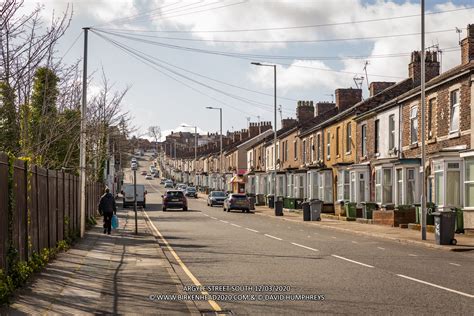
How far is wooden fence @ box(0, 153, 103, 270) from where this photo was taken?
11.0 metres

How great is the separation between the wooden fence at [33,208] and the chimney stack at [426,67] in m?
25.1

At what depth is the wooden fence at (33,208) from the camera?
11.0m

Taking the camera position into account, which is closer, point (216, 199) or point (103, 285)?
point (103, 285)

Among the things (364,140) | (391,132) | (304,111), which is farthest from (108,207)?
(304,111)

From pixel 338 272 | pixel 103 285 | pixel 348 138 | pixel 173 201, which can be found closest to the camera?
pixel 103 285

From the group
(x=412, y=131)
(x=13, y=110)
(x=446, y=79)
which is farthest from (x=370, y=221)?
(x=13, y=110)

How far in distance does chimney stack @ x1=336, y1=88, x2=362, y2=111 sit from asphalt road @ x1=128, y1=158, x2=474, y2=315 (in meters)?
31.5

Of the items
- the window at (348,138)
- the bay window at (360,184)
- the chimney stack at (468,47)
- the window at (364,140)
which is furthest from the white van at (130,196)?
the chimney stack at (468,47)

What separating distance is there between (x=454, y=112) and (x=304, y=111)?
36.5 m

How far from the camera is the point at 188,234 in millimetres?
27953

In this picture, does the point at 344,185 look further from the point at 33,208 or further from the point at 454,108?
the point at 33,208

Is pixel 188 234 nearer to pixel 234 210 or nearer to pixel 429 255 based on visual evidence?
pixel 429 255

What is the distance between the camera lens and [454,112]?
2939 cm

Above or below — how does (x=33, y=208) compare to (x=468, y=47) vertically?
below
